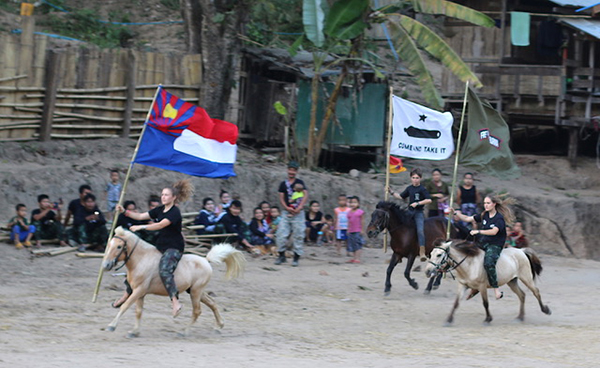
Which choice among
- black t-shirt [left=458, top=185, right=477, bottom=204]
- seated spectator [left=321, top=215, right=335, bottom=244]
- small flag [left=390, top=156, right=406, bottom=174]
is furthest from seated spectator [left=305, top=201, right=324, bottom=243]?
black t-shirt [left=458, top=185, right=477, bottom=204]

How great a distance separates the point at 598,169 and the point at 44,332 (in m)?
19.9

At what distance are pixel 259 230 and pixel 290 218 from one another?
44.2 inches

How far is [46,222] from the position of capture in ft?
50.5

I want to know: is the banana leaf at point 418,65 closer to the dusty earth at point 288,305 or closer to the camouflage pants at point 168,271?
the dusty earth at point 288,305

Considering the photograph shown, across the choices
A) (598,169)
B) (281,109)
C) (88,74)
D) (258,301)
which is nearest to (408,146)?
(258,301)

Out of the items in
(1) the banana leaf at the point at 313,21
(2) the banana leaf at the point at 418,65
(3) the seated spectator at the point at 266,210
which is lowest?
(3) the seated spectator at the point at 266,210

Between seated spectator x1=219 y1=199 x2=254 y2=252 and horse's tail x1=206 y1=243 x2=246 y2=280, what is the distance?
5844mm

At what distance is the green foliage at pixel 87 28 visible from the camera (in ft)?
91.0

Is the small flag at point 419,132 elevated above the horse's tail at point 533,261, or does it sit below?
above

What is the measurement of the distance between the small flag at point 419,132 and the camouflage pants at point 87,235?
588 cm

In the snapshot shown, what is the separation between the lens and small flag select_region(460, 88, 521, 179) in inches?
662

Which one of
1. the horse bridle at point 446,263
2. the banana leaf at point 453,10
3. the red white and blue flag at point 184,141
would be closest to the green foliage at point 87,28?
the banana leaf at point 453,10

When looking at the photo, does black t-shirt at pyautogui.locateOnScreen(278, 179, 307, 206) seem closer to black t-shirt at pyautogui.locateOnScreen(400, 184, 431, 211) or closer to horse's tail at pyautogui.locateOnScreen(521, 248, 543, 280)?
black t-shirt at pyautogui.locateOnScreen(400, 184, 431, 211)

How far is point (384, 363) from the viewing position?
919cm
